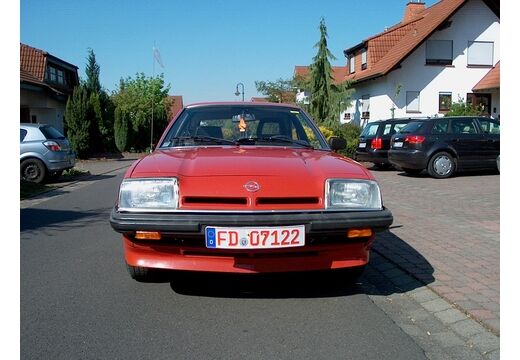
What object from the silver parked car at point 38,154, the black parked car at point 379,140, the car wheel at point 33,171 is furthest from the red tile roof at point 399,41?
the car wheel at point 33,171

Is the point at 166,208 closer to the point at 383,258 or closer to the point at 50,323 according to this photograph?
the point at 50,323

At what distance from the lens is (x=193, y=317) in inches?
145

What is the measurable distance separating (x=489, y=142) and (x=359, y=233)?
38.2ft

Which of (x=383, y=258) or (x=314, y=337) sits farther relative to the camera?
(x=383, y=258)

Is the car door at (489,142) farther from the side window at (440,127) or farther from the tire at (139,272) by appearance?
the tire at (139,272)

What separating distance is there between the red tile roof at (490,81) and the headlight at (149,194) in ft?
85.8

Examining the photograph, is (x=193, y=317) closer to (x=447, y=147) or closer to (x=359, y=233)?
(x=359, y=233)

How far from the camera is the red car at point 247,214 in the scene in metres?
3.48

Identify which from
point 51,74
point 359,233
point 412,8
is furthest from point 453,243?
point 412,8

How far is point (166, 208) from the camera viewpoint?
360cm

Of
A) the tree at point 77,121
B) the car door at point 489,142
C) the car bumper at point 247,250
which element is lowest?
the car bumper at point 247,250

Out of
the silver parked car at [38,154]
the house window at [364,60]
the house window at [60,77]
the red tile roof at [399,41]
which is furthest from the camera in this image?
the house window at [60,77]
